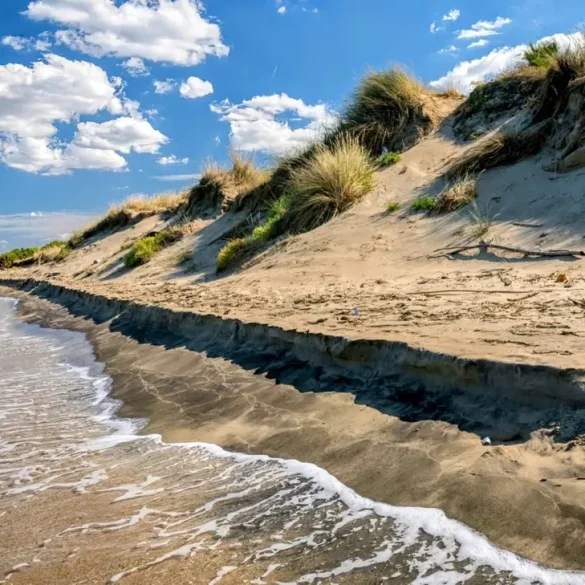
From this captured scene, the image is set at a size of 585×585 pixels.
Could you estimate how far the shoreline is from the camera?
2523 mm

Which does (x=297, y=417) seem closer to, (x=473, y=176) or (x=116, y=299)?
(x=473, y=176)

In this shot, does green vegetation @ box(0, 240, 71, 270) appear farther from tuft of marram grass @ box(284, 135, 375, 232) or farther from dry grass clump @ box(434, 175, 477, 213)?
dry grass clump @ box(434, 175, 477, 213)

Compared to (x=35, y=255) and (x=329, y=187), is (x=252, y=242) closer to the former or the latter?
(x=329, y=187)

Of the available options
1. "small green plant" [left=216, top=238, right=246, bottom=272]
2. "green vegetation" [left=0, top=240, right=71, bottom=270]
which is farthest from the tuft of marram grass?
"green vegetation" [left=0, top=240, right=71, bottom=270]

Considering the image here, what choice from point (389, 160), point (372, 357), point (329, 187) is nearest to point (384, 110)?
point (389, 160)

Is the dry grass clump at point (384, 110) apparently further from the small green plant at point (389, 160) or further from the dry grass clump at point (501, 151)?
the dry grass clump at point (501, 151)

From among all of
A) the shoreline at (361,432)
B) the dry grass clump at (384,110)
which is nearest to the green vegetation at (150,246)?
the dry grass clump at (384,110)

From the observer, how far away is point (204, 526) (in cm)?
290

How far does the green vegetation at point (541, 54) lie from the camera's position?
11.5m

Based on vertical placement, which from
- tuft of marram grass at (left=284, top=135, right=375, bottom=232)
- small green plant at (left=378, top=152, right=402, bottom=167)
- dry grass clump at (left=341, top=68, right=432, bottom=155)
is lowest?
tuft of marram grass at (left=284, top=135, right=375, bottom=232)

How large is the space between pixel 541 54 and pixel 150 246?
33.8ft

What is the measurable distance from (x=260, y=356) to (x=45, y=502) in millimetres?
2402

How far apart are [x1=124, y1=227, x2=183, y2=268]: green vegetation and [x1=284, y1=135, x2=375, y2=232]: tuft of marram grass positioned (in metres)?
6.13

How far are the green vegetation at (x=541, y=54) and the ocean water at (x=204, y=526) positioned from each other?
10278 mm
